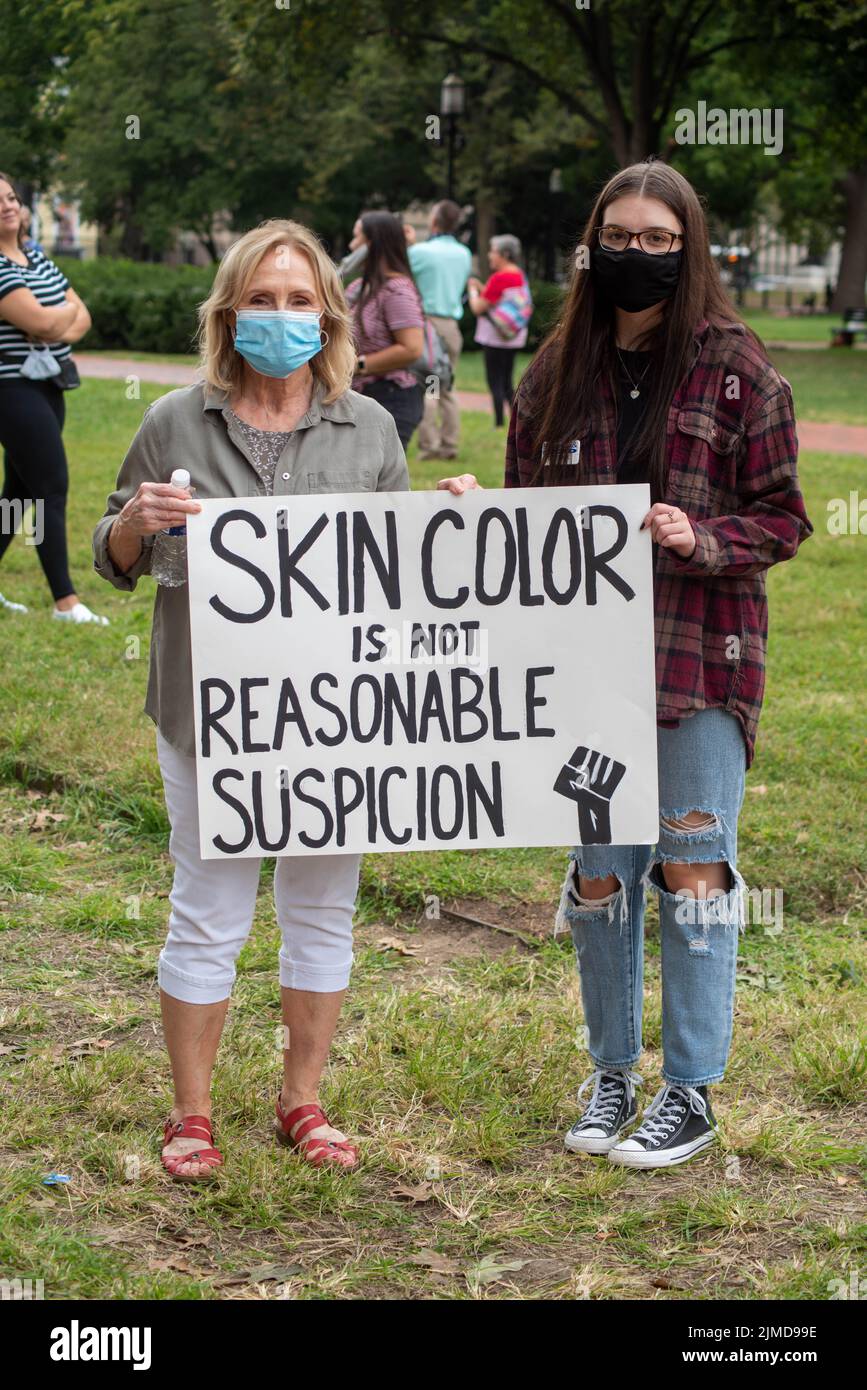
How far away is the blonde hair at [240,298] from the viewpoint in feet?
10.6

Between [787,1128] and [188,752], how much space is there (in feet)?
5.39

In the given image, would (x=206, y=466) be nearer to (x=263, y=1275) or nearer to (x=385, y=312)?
(x=263, y=1275)

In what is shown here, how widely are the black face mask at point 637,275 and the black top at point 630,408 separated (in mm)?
123

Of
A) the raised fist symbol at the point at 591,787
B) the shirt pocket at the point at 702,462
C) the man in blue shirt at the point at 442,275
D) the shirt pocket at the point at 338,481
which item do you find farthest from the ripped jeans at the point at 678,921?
the man in blue shirt at the point at 442,275

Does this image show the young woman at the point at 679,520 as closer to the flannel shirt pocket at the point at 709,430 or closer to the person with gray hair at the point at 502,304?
the flannel shirt pocket at the point at 709,430

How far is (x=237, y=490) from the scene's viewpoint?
3.26 meters

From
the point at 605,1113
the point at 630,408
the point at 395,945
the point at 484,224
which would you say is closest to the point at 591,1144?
the point at 605,1113

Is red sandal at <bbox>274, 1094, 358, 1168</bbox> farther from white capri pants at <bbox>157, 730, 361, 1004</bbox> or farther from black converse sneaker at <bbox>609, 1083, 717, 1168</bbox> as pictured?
black converse sneaker at <bbox>609, 1083, 717, 1168</bbox>

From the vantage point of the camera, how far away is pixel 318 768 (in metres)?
Answer: 3.31

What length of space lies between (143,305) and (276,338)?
1099 inches

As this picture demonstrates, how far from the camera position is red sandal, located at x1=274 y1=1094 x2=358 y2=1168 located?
3.51m

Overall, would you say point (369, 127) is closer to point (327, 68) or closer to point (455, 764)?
point (327, 68)

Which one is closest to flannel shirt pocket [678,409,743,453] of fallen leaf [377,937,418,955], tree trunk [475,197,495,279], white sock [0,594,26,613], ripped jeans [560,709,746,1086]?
ripped jeans [560,709,746,1086]

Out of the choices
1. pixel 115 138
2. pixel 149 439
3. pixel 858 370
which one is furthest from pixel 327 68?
pixel 149 439
